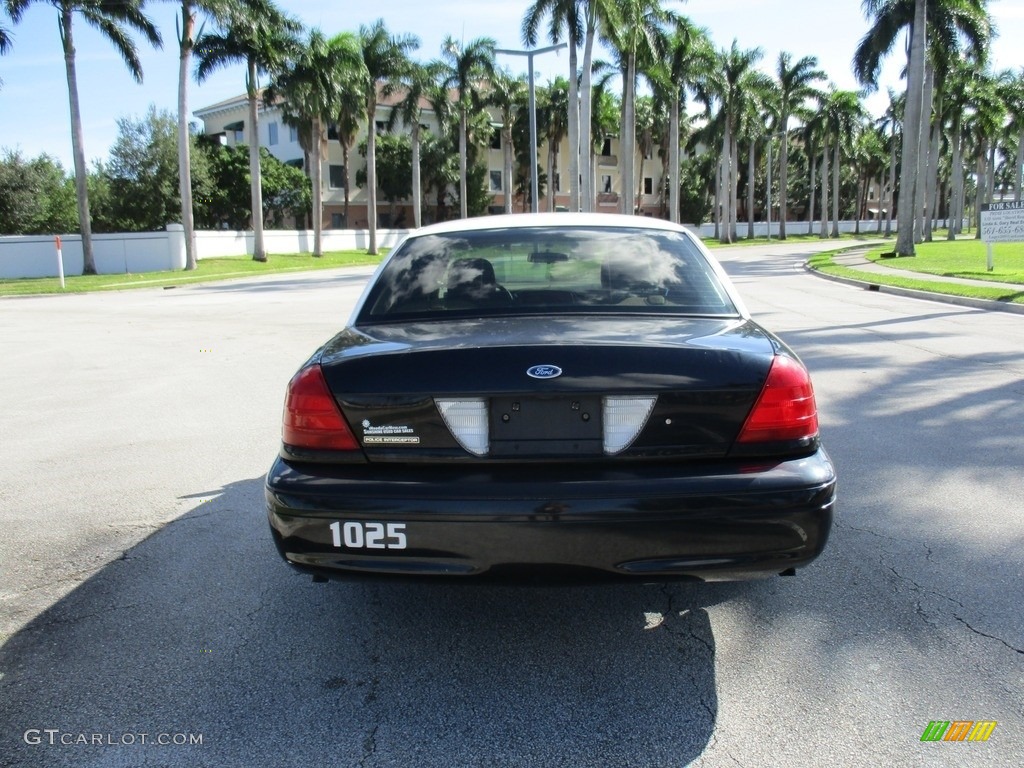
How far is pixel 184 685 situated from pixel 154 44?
3573 cm

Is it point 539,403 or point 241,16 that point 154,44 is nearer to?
point 241,16

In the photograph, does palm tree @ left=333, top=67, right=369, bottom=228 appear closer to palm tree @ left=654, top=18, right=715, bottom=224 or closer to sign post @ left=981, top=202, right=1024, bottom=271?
palm tree @ left=654, top=18, right=715, bottom=224

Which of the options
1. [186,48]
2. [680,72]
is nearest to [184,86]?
[186,48]

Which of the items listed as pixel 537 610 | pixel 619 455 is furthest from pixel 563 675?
pixel 619 455

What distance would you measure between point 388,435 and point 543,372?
0.60 m

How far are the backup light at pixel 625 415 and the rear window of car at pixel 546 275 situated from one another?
74 centimetres

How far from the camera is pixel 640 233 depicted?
430cm

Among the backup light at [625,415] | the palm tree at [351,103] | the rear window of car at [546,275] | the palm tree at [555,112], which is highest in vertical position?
the palm tree at [555,112]

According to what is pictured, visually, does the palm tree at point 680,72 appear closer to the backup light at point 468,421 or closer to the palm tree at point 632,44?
the palm tree at point 632,44

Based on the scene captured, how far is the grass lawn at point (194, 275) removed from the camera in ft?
92.1

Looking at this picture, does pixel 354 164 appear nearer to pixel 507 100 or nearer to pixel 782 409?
pixel 507 100

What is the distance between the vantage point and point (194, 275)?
32.6 meters

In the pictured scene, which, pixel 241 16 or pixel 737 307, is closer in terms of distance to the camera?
pixel 737 307

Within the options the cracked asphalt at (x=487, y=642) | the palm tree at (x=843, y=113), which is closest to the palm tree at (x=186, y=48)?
the cracked asphalt at (x=487, y=642)
